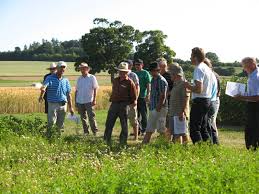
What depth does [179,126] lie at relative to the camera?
32.0 feet

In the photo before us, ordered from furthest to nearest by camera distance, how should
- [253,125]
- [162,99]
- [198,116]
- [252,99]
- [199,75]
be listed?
1. [162,99]
2. [253,125]
3. [252,99]
4. [198,116]
5. [199,75]

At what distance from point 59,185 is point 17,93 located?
19205 mm

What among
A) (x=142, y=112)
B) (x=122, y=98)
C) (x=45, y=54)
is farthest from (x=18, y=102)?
(x=45, y=54)

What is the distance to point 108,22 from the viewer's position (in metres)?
69.1

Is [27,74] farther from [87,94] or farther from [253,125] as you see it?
[253,125]

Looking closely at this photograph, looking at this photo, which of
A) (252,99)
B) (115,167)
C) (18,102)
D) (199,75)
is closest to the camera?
(115,167)

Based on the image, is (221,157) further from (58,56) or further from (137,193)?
(58,56)

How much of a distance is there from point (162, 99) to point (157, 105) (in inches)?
7.2

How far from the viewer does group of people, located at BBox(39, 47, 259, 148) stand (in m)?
9.25

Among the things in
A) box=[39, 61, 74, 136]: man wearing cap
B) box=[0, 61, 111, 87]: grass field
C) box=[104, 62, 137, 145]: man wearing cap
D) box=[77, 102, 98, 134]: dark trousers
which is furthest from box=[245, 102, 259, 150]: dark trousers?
box=[0, 61, 111, 87]: grass field

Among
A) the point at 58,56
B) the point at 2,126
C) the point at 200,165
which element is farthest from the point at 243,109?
the point at 58,56

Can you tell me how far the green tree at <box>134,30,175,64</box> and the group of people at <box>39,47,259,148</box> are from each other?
52999mm

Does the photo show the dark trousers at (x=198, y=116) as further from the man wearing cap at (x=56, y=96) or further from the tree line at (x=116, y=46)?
the tree line at (x=116, y=46)

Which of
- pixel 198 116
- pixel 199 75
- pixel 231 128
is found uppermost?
pixel 199 75
